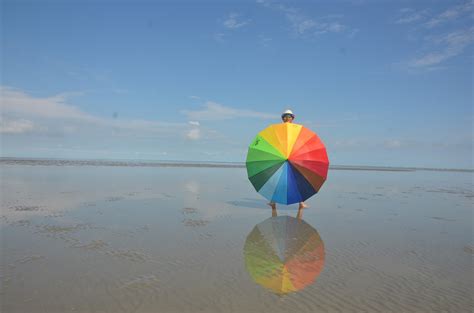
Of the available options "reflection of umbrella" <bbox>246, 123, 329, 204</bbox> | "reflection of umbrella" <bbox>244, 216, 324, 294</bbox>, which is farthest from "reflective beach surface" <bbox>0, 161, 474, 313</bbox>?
"reflection of umbrella" <bbox>246, 123, 329, 204</bbox>

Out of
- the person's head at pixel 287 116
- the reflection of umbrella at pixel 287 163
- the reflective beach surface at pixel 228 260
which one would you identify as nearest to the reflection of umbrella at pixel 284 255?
the reflective beach surface at pixel 228 260

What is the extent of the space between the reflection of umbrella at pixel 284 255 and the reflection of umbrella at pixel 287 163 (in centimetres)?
132

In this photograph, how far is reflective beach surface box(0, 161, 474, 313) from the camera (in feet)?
18.1

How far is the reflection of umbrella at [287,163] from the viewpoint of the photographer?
11242mm

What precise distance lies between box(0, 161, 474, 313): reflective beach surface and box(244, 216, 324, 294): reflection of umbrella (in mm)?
33

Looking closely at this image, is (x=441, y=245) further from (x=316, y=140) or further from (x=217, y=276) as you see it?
(x=217, y=276)

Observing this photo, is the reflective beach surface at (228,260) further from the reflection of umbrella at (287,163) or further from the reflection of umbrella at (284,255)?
the reflection of umbrella at (287,163)

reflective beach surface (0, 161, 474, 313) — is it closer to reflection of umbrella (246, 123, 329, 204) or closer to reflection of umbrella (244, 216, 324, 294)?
reflection of umbrella (244, 216, 324, 294)

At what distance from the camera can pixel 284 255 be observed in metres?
8.16

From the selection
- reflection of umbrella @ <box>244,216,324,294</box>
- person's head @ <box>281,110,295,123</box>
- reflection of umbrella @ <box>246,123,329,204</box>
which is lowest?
reflection of umbrella @ <box>244,216,324,294</box>

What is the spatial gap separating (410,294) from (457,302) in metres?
0.79

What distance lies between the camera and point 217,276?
6.57m

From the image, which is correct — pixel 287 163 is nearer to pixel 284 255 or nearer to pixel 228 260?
pixel 284 255

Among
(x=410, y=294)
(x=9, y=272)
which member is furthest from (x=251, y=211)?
(x=9, y=272)
